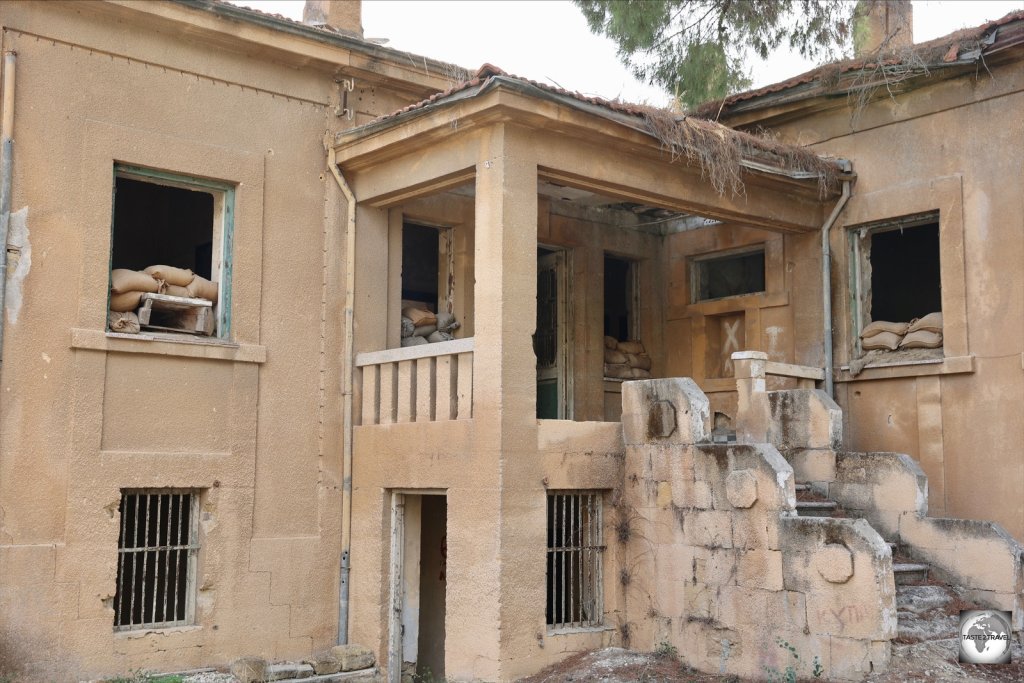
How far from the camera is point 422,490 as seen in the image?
35.0ft

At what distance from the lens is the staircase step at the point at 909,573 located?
974 centimetres

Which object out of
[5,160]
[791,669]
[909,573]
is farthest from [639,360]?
[5,160]

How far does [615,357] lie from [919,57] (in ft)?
17.1

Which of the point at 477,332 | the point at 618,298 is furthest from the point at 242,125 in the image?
the point at 618,298

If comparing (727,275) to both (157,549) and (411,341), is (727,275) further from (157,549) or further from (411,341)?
(157,549)

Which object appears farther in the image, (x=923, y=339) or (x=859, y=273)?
(x=859, y=273)

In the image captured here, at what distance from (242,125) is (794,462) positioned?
6675 mm

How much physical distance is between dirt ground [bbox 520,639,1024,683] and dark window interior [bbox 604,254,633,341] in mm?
5759

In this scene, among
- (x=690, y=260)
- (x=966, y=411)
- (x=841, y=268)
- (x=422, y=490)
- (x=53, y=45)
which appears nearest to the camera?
(x=53, y=45)

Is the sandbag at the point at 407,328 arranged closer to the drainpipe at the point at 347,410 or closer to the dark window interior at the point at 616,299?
the drainpipe at the point at 347,410

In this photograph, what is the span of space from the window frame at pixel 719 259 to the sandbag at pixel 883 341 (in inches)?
59.0

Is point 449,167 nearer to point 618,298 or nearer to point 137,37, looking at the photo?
point 137,37

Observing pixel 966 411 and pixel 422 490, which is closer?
pixel 422 490

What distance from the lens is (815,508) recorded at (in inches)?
408
